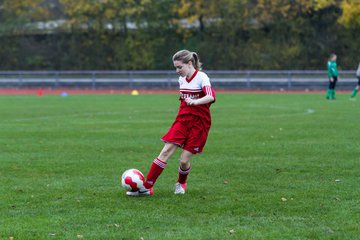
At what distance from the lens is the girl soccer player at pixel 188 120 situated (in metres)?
9.05

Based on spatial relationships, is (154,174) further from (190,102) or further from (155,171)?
(190,102)

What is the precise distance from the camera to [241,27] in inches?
2095

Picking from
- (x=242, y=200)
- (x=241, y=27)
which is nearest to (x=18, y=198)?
(x=242, y=200)

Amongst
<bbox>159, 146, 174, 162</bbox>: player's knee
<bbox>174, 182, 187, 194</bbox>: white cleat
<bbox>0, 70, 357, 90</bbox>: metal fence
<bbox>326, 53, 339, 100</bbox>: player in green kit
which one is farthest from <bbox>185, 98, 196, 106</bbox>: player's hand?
<bbox>0, 70, 357, 90</bbox>: metal fence

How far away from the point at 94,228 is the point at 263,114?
1661cm

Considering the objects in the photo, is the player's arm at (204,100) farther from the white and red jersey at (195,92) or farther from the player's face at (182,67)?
the player's face at (182,67)

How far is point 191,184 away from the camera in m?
10.0

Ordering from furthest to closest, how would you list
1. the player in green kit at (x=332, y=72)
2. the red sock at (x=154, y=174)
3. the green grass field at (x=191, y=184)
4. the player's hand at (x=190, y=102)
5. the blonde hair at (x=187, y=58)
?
the player in green kit at (x=332, y=72) → the red sock at (x=154, y=174) → the blonde hair at (x=187, y=58) → the player's hand at (x=190, y=102) → the green grass field at (x=191, y=184)

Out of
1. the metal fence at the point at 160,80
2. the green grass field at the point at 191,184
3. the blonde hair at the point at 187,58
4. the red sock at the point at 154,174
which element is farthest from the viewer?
the metal fence at the point at 160,80

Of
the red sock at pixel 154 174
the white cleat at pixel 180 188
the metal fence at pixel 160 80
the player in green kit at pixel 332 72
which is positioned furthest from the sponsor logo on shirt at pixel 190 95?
the metal fence at pixel 160 80

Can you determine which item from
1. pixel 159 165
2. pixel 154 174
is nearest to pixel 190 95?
pixel 159 165

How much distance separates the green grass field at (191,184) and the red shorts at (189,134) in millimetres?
598

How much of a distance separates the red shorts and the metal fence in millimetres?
35864

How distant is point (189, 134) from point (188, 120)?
0.17m
